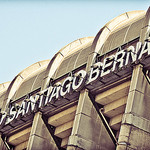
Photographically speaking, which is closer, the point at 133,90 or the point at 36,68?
the point at 133,90

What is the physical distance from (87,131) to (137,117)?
6.62 m

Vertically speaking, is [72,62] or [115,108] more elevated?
[72,62]

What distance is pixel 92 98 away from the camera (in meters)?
50.1

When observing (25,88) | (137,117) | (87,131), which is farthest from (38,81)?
(137,117)

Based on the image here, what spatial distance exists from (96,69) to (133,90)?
6164 millimetres

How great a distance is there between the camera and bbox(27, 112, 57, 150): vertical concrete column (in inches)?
2088

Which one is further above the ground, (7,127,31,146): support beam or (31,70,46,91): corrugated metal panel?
(31,70,46,91): corrugated metal panel

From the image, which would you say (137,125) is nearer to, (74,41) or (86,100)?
(86,100)

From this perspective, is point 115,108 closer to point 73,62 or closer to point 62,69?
point 73,62

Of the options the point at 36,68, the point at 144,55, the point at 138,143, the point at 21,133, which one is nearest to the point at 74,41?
the point at 36,68

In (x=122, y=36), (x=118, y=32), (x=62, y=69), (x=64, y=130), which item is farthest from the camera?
(x=62, y=69)

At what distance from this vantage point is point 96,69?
161 feet

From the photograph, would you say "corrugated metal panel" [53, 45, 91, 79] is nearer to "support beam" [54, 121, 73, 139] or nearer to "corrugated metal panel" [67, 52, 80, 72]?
"corrugated metal panel" [67, 52, 80, 72]

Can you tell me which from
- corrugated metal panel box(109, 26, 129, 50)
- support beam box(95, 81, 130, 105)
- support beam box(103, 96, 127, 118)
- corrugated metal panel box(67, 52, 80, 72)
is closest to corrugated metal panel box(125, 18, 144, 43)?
corrugated metal panel box(109, 26, 129, 50)
